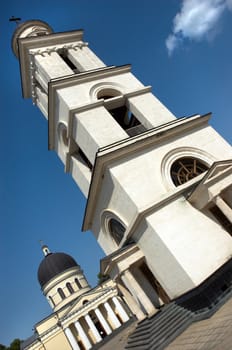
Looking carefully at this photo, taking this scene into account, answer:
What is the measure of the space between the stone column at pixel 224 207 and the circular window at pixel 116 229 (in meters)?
4.02

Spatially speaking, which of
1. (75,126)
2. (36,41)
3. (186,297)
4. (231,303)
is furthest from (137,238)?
(36,41)

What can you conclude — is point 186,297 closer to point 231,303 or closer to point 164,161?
point 231,303

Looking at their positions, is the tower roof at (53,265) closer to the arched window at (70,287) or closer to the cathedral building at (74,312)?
the cathedral building at (74,312)

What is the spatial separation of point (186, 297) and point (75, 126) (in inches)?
337

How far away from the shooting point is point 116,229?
12.2 meters

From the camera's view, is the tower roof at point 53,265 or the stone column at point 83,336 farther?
the tower roof at point 53,265

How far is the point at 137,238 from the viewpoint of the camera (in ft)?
32.9

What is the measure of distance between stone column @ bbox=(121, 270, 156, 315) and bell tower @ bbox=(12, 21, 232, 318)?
0.10 feet

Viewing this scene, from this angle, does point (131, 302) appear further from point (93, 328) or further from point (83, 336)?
point (93, 328)

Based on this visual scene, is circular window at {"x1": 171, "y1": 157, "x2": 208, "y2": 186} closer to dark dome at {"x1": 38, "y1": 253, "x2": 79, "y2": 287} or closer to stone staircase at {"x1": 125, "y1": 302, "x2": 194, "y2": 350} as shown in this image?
stone staircase at {"x1": 125, "y1": 302, "x2": 194, "y2": 350}

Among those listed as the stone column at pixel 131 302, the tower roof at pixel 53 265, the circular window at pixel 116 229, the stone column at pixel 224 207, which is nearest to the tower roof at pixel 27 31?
the circular window at pixel 116 229

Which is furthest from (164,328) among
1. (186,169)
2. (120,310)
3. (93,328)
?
(120,310)

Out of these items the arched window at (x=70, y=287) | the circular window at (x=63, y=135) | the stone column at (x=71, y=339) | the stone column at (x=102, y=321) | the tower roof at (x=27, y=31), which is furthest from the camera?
the arched window at (x=70, y=287)

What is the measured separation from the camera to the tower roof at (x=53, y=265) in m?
37.2
